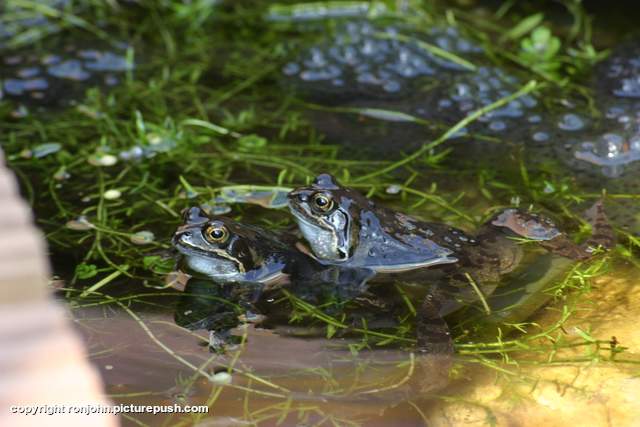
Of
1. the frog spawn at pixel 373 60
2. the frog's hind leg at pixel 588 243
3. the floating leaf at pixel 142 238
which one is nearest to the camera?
the frog's hind leg at pixel 588 243

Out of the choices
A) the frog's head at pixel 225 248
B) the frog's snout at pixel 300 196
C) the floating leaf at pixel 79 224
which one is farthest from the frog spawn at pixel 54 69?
the frog's snout at pixel 300 196

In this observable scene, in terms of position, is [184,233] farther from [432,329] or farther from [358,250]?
[432,329]

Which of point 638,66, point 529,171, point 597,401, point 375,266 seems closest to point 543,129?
point 529,171

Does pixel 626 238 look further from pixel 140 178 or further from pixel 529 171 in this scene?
pixel 140 178

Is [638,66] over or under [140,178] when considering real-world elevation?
over

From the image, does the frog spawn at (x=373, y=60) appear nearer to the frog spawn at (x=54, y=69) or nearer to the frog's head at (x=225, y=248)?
the frog spawn at (x=54, y=69)

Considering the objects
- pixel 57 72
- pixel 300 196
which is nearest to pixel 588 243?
pixel 300 196

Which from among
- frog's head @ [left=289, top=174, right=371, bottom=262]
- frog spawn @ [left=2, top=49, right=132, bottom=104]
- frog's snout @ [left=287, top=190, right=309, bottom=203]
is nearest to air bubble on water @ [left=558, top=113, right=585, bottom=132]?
frog's head @ [left=289, top=174, right=371, bottom=262]
